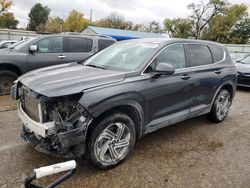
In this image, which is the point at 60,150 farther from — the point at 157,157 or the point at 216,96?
the point at 216,96

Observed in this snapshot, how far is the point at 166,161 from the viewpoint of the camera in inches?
137

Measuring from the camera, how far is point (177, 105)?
3994 mm

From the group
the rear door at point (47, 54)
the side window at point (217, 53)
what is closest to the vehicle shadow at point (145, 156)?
the side window at point (217, 53)

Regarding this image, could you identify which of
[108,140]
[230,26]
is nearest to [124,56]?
[108,140]

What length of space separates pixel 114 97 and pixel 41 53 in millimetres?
4541

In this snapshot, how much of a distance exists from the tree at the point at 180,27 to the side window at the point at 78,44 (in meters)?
45.4

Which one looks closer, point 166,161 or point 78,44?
point 166,161

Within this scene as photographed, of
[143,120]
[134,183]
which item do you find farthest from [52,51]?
[134,183]

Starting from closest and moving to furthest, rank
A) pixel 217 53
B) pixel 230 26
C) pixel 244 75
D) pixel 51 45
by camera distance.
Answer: pixel 217 53
pixel 51 45
pixel 244 75
pixel 230 26

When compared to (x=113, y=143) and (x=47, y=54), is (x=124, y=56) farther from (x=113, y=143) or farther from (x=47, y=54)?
(x=47, y=54)

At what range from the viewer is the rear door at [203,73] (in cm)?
432

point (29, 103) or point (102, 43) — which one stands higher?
point (102, 43)

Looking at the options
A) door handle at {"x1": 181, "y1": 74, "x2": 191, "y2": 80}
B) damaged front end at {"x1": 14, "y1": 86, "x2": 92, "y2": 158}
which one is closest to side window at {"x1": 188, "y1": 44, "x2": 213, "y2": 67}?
door handle at {"x1": 181, "y1": 74, "x2": 191, "y2": 80}

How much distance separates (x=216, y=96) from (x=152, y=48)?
77.7 inches
